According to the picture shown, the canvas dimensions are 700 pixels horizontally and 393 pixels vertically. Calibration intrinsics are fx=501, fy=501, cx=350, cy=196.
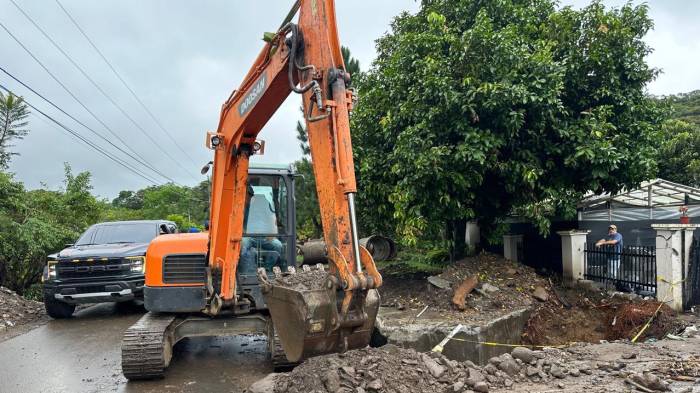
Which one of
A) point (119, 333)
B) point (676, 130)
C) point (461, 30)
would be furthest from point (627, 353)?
point (676, 130)

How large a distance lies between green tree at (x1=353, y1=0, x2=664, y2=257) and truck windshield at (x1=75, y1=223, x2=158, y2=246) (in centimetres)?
563

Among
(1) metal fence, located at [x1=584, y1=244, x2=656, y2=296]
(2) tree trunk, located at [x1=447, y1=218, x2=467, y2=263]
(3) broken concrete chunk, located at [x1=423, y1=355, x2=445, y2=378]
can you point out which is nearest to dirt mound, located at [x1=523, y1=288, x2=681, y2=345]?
(1) metal fence, located at [x1=584, y1=244, x2=656, y2=296]

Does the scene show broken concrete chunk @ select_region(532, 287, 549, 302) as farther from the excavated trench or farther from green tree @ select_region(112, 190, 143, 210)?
green tree @ select_region(112, 190, 143, 210)

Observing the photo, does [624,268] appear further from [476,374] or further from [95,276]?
[95,276]

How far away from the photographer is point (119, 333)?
8828 millimetres

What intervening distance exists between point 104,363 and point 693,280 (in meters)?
9.58

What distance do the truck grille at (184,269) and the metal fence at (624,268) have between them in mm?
7832

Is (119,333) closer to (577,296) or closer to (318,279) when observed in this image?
(318,279)

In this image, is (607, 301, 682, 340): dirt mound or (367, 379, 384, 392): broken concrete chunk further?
(607, 301, 682, 340): dirt mound

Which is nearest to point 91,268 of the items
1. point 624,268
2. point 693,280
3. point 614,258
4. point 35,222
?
point 35,222

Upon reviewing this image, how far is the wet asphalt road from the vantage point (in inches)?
234

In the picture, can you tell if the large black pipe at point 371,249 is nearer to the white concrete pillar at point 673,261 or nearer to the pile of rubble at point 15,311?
the white concrete pillar at point 673,261

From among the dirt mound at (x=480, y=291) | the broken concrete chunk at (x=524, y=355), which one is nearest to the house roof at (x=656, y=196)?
the dirt mound at (x=480, y=291)

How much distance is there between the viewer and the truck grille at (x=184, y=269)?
252 inches
